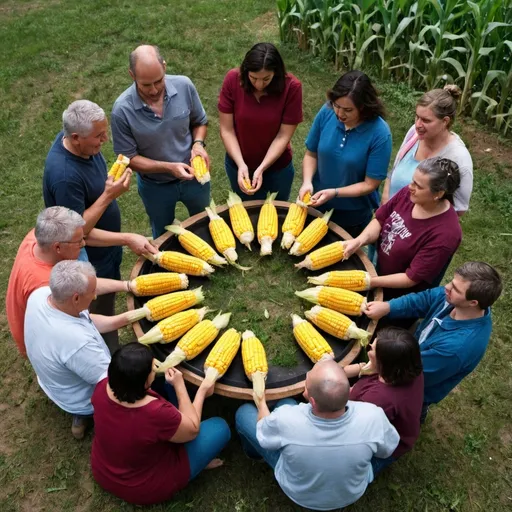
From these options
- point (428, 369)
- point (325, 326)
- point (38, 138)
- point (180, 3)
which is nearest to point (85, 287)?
point (325, 326)

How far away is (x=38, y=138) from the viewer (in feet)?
26.5

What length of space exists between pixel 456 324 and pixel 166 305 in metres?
2.24

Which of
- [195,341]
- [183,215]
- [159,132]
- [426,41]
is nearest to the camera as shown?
[195,341]

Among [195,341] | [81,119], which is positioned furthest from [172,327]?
[81,119]

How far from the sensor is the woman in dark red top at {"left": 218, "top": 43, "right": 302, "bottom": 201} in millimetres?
4340

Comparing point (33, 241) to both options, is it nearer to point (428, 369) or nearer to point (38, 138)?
point (428, 369)

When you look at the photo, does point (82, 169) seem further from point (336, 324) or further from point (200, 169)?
point (336, 324)

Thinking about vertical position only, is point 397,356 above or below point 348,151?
below

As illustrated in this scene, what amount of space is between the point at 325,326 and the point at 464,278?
111 centimetres

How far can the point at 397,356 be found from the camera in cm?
310

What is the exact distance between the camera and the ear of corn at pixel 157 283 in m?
4.09

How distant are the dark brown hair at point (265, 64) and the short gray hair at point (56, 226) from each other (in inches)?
80.6

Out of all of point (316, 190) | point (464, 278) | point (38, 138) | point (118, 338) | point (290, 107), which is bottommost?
point (118, 338)

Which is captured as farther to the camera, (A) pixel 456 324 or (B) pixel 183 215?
(B) pixel 183 215
